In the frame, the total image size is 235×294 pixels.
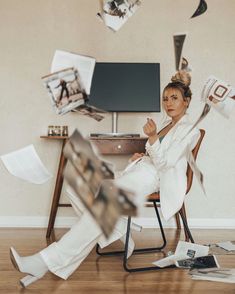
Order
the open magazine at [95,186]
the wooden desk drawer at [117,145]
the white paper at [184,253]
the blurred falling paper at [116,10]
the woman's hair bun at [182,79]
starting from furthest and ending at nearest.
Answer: the wooden desk drawer at [117,145]
the woman's hair bun at [182,79]
the white paper at [184,253]
the blurred falling paper at [116,10]
the open magazine at [95,186]

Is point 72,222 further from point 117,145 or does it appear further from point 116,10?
point 116,10

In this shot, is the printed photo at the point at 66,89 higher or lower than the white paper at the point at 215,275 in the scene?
higher

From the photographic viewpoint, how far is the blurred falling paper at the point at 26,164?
1851 mm

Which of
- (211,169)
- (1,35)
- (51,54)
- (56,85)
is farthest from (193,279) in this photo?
(1,35)

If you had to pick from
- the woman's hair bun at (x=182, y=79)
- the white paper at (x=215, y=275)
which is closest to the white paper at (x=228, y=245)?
the white paper at (x=215, y=275)

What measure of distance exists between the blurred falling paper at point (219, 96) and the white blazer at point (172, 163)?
29cm

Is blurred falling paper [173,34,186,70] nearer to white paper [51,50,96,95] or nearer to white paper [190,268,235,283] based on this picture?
white paper [51,50,96,95]

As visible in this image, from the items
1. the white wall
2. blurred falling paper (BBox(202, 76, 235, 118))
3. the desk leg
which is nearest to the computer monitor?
the white wall

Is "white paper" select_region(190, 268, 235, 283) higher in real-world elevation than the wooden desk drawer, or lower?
lower

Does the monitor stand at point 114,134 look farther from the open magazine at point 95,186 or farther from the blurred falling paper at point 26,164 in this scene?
the open magazine at point 95,186

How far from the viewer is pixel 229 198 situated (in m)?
3.71

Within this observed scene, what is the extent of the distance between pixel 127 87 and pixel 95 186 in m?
2.52

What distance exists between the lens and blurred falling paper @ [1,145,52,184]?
1851 mm

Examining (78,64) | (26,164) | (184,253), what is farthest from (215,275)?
(78,64)
